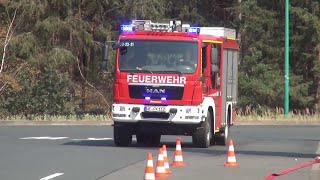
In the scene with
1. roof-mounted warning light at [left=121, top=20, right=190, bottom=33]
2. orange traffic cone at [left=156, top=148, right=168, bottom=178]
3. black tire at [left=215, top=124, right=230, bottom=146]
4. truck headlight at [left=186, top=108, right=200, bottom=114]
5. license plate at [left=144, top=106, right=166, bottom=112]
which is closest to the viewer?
orange traffic cone at [left=156, top=148, right=168, bottom=178]

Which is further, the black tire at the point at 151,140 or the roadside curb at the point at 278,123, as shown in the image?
the roadside curb at the point at 278,123

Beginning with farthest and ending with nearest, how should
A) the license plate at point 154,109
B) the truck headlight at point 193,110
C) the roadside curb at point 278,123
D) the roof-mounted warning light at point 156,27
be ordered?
the roadside curb at point 278,123 < the roof-mounted warning light at point 156,27 < the license plate at point 154,109 < the truck headlight at point 193,110

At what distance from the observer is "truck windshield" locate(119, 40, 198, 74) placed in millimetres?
20391

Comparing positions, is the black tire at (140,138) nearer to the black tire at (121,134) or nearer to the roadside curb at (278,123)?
the black tire at (121,134)

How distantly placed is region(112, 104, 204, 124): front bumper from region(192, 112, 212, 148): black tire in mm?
336

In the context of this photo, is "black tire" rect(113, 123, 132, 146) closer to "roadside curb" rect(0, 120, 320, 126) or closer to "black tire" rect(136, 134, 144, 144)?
"black tire" rect(136, 134, 144, 144)

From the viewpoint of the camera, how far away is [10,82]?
3831cm

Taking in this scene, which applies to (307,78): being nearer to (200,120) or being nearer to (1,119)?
(1,119)

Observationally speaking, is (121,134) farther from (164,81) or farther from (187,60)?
(187,60)

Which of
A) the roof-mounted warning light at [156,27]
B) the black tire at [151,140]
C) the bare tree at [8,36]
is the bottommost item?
the black tire at [151,140]

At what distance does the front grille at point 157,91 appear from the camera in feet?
66.6

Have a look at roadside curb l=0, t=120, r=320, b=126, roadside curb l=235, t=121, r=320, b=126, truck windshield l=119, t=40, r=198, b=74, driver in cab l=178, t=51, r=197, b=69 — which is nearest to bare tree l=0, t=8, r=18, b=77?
roadside curb l=0, t=120, r=320, b=126

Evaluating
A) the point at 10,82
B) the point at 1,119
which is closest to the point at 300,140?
the point at 1,119

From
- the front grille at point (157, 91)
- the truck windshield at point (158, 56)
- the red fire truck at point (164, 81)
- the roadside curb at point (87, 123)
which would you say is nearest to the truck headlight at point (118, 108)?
the red fire truck at point (164, 81)
